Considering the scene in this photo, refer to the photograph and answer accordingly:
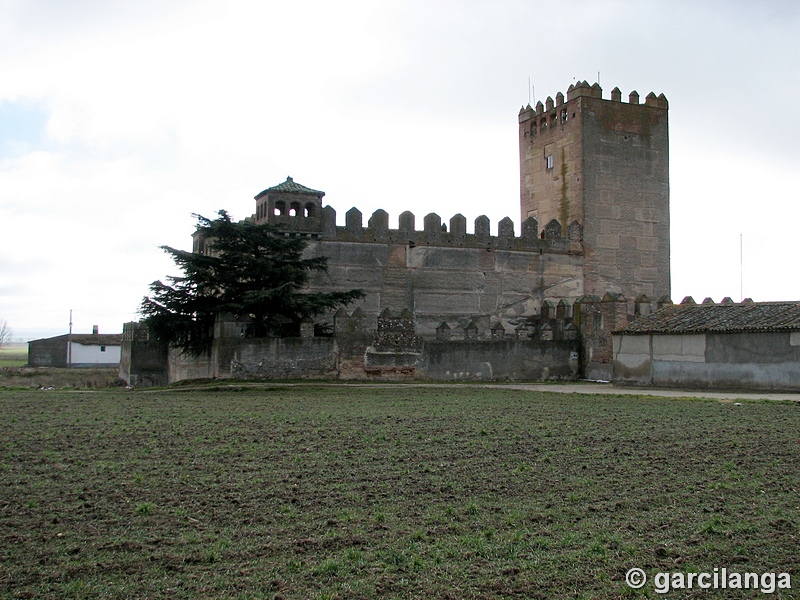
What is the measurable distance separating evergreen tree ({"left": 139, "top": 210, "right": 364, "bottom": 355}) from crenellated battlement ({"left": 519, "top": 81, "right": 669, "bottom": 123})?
12.8 metres

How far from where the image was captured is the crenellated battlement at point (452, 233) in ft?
94.5

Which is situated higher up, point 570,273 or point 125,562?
point 570,273

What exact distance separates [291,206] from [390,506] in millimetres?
22661

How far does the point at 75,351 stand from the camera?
55156mm

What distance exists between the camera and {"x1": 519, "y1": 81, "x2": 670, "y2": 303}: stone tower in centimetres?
3228

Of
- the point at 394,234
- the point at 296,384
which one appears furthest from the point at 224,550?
the point at 394,234

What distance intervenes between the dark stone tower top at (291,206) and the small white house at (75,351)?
29.9 metres

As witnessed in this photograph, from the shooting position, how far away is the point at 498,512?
710 centimetres

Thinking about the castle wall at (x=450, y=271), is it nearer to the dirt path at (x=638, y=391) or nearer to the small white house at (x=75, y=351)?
the dirt path at (x=638, y=391)

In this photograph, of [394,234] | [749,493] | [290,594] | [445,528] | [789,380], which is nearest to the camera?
[290,594]

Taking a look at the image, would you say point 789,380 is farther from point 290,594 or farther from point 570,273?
point 290,594

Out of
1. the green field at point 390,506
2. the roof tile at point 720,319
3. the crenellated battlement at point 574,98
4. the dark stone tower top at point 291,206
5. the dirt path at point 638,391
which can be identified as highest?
the crenellated battlement at point 574,98

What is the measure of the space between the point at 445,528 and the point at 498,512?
2.31 feet

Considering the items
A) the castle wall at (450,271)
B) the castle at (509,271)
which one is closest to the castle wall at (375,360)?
the castle at (509,271)
